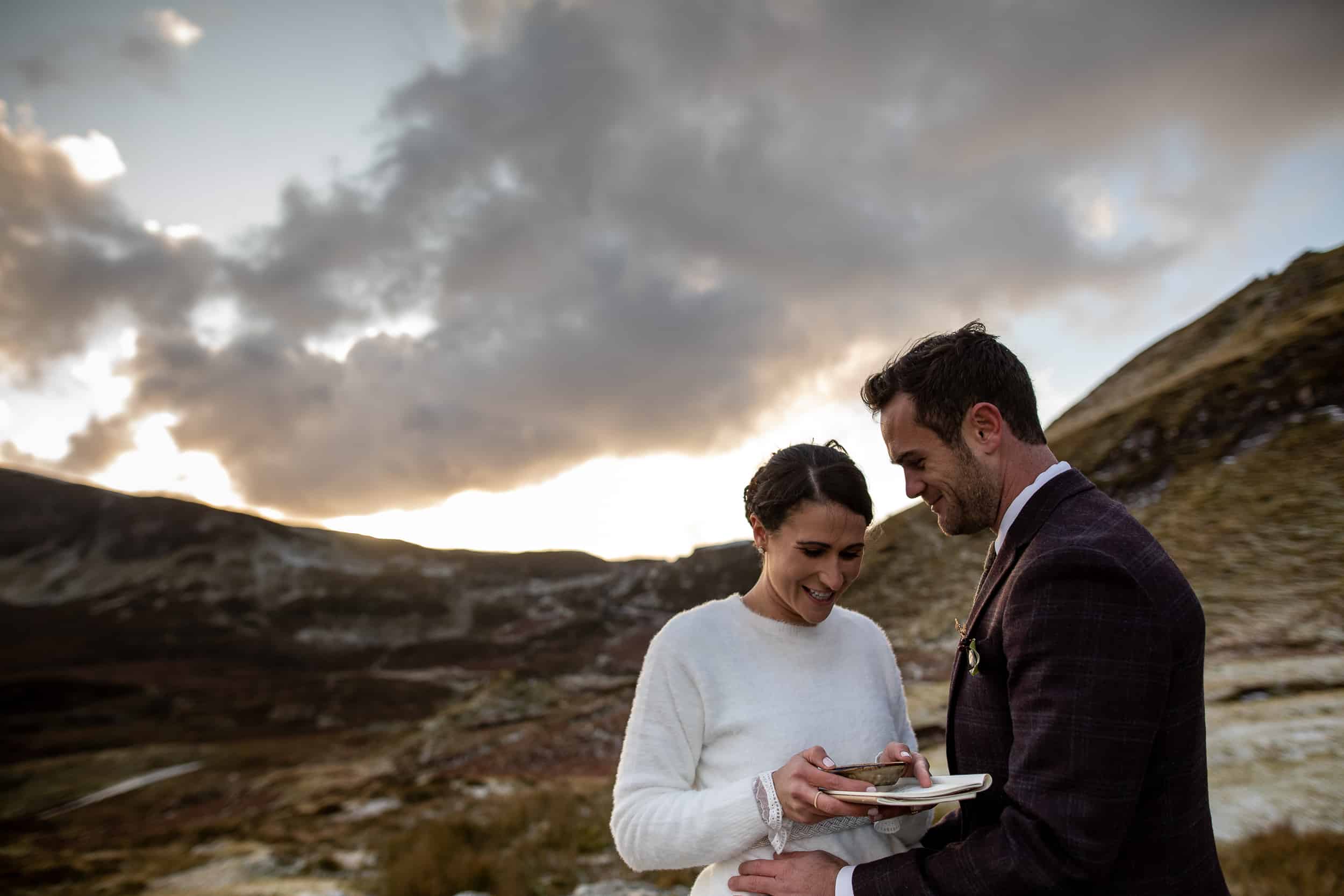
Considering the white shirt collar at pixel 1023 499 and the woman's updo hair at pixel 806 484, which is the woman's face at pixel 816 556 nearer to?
the woman's updo hair at pixel 806 484

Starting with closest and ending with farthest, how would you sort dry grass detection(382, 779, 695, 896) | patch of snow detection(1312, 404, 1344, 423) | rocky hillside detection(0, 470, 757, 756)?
dry grass detection(382, 779, 695, 896), patch of snow detection(1312, 404, 1344, 423), rocky hillside detection(0, 470, 757, 756)

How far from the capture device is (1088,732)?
1804 millimetres

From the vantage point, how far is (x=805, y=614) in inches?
109

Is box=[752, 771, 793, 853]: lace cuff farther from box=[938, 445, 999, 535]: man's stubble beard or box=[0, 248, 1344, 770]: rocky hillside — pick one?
box=[0, 248, 1344, 770]: rocky hillside

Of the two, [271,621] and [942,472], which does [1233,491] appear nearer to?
[942,472]

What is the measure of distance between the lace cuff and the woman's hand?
0.02m

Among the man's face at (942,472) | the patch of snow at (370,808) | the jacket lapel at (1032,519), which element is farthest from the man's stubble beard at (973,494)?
the patch of snow at (370,808)

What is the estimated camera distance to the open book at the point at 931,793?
1919mm

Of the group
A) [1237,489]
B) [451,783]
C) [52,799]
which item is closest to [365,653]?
[52,799]

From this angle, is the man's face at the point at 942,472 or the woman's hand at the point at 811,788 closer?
the woman's hand at the point at 811,788

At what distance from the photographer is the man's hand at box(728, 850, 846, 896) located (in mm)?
2270

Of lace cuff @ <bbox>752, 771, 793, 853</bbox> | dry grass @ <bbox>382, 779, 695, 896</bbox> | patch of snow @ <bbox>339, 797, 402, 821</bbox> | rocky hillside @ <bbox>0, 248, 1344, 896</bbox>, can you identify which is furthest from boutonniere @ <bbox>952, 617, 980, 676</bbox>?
patch of snow @ <bbox>339, 797, 402, 821</bbox>

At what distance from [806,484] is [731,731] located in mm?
890

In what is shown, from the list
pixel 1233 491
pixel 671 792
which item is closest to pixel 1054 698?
pixel 671 792
